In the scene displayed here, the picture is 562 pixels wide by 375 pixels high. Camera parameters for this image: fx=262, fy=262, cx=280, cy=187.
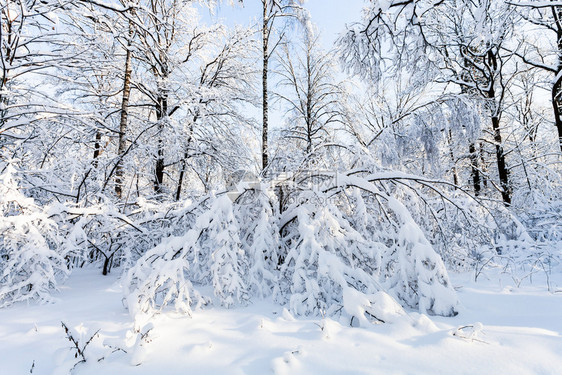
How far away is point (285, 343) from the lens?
6.04 feet

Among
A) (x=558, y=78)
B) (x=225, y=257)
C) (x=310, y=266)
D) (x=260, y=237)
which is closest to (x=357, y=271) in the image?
(x=310, y=266)

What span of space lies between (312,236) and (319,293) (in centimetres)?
55

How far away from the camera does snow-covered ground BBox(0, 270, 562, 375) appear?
1.54 metres

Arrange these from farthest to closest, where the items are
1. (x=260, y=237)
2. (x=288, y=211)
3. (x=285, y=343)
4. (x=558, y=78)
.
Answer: (x=558, y=78), (x=288, y=211), (x=260, y=237), (x=285, y=343)

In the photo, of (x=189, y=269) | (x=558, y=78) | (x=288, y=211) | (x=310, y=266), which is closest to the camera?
(x=189, y=269)

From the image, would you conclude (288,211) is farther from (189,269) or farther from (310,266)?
(189,269)

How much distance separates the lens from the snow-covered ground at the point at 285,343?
154 cm

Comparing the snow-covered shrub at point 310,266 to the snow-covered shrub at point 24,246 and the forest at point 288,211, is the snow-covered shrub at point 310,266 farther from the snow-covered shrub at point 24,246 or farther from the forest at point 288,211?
the snow-covered shrub at point 24,246

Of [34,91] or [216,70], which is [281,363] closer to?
[34,91]

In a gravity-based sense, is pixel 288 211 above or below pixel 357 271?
above

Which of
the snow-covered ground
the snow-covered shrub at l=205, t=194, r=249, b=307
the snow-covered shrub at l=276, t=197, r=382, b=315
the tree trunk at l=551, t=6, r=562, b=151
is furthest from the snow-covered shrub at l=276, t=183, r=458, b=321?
the tree trunk at l=551, t=6, r=562, b=151

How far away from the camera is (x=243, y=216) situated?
3699 mm

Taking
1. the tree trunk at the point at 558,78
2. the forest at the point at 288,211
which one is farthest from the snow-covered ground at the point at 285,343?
the tree trunk at the point at 558,78

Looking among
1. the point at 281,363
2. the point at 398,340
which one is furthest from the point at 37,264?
the point at 398,340
